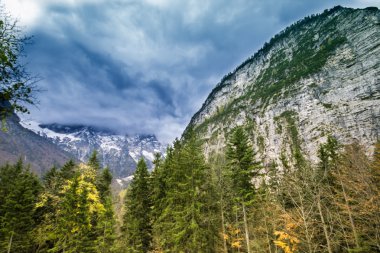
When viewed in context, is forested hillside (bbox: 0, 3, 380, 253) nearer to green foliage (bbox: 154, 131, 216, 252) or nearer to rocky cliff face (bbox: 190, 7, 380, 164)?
green foliage (bbox: 154, 131, 216, 252)

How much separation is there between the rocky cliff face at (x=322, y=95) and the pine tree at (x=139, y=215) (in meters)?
67.8

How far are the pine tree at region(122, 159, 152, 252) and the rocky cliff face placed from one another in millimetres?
67812

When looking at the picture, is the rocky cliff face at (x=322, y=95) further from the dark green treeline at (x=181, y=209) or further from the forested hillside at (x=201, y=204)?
the dark green treeline at (x=181, y=209)

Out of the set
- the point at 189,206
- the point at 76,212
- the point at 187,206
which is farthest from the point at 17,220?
the point at 189,206

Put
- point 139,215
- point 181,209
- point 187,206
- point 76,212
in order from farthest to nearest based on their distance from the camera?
point 139,215, point 76,212, point 181,209, point 187,206

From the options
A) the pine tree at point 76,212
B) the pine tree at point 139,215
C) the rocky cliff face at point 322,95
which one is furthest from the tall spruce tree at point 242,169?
the rocky cliff face at point 322,95

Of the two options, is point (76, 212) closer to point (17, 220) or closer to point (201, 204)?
point (17, 220)

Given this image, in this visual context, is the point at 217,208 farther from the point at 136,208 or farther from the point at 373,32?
the point at 373,32

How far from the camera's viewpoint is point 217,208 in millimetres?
25969

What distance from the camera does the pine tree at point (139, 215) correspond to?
25172 mm

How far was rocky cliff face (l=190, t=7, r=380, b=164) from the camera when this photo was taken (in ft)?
335

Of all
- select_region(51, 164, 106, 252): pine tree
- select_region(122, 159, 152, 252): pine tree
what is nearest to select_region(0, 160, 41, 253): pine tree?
select_region(51, 164, 106, 252): pine tree

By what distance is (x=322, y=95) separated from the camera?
129 m

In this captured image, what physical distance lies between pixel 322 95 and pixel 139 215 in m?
134
